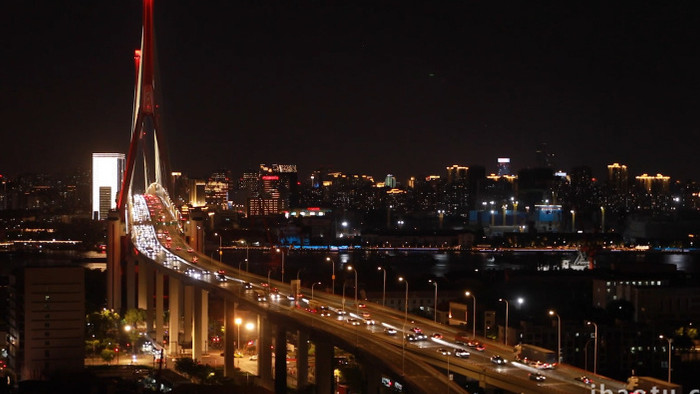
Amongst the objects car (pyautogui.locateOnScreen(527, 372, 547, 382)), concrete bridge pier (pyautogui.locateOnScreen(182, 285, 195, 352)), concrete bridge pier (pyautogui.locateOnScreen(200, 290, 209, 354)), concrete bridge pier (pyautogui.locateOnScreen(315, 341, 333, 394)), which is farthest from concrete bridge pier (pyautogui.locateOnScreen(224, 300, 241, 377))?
car (pyautogui.locateOnScreen(527, 372, 547, 382))

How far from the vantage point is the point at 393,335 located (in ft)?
30.1

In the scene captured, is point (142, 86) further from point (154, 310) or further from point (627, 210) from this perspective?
point (627, 210)

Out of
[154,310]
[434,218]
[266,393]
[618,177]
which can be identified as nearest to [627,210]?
[618,177]

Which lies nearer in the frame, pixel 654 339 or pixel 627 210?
pixel 654 339

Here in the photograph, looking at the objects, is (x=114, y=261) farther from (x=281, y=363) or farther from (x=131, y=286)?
(x=281, y=363)

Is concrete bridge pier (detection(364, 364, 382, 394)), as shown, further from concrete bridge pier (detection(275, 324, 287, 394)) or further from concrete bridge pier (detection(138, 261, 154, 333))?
concrete bridge pier (detection(138, 261, 154, 333))

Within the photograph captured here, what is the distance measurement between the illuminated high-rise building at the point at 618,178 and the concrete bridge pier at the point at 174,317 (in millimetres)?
53361

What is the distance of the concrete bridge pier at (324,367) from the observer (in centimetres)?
888

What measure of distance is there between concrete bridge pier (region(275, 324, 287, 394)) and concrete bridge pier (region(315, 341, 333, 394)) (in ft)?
3.01

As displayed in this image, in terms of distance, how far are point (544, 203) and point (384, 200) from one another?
1096 centimetres

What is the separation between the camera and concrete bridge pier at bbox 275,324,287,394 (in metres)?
9.96

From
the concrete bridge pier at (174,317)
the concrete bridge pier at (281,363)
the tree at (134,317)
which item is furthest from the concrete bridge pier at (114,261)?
the concrete bridge pier at (281,363)

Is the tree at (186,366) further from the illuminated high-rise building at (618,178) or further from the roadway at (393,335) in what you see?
the illuminated high-rise building at (618,178)

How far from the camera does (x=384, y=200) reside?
65.5m
